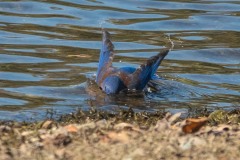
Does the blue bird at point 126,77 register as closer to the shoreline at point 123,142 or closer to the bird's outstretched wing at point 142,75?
the bird's outstretched wing at point 142,75

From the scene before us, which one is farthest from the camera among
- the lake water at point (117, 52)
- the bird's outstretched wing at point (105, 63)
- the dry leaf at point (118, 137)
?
the bird's outstretched wing at point (105, 63)

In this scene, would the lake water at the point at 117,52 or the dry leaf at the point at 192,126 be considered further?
the lake water at the point at 117,52

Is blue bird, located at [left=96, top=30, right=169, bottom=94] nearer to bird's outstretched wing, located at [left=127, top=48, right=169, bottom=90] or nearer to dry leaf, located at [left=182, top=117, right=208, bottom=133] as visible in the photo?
bird's outstretched wing, located at [left=127, top=48, right=169, bottom=90]

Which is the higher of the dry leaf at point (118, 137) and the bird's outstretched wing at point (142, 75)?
the dry leaf at point (118, 137)

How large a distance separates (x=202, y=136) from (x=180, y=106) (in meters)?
3.12

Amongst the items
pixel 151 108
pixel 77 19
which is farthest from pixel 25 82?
pixel 77 19

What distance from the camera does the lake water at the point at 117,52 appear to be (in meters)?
8.57

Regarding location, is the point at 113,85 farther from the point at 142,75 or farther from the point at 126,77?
the point at 142,75

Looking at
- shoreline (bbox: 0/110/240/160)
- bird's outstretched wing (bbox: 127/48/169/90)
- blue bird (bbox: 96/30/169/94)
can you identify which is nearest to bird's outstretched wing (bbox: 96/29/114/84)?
blue bird (bbox: 96/30/169/94)

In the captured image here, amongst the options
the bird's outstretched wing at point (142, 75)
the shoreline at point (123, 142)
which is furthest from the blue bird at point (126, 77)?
the shoreline at point (123, 142)

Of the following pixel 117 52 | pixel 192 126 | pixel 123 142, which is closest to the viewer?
pixel 123 142

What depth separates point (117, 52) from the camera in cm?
1084


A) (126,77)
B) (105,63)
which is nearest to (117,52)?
(105,63)

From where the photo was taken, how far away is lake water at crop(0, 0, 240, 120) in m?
8.57
